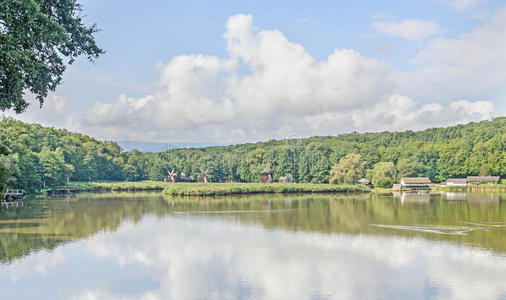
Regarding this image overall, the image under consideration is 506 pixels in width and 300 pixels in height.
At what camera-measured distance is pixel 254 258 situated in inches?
617

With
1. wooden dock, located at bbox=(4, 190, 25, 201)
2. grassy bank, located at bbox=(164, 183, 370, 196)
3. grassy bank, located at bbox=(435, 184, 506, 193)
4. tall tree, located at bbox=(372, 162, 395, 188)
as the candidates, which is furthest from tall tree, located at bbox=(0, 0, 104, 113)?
grassy bank, located at bbox=(435, 184, 506, 193)

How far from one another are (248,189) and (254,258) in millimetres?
38501

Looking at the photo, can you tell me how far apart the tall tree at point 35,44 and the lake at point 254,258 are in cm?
376

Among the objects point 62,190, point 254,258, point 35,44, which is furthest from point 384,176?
point 35,44

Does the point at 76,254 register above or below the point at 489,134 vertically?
below

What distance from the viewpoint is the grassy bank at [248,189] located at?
165 ft

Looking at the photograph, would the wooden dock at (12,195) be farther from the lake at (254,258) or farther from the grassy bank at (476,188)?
the grassy bank at (476,188)

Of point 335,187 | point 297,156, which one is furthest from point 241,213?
point 297,156

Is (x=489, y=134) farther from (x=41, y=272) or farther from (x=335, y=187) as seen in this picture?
(x=41, y=272)

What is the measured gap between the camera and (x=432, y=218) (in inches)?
1061

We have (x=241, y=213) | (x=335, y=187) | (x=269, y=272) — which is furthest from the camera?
(x=335, y=187)

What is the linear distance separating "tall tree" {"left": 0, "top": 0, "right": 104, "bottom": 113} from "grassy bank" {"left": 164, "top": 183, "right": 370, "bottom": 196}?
122 ft

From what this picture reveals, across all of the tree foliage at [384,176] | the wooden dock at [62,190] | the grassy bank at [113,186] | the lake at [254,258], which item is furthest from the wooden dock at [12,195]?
the tree foliage at [384,176]

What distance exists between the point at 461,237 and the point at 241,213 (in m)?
14.6
